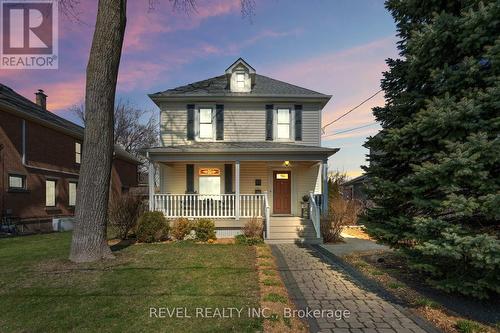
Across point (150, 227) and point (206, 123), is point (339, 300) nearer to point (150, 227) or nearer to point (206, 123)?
point (150, 227)

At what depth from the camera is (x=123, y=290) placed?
5355 millimetres

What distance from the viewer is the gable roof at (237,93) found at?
14297 mm

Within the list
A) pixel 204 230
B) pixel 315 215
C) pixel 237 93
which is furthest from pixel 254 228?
pixel 237 93

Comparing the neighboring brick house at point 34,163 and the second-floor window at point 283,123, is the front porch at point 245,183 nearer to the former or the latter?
the second-floor window at point 283,123

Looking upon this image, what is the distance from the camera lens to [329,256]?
349 inches

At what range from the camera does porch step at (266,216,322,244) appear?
1131 cm

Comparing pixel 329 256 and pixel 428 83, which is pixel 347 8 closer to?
pixel 428 83

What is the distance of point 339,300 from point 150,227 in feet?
24.4

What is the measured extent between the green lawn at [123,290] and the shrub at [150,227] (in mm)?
2178

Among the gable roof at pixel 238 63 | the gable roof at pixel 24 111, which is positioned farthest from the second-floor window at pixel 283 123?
the gable roof at pixel 24 111

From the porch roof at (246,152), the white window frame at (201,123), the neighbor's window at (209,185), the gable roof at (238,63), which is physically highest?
the gable roof at (238,63)

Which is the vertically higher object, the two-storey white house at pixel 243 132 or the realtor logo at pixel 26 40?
the realtor logo at pixel 26 40

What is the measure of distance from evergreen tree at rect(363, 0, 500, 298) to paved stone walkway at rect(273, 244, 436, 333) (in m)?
0.89

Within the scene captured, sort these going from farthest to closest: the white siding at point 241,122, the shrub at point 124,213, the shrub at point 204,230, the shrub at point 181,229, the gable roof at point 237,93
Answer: the white siding at point 241,122 → the gable roof at point 237,93 → the shrub at point 181,229 → the shrub at point 204,230 → the shrub at point 124,213
